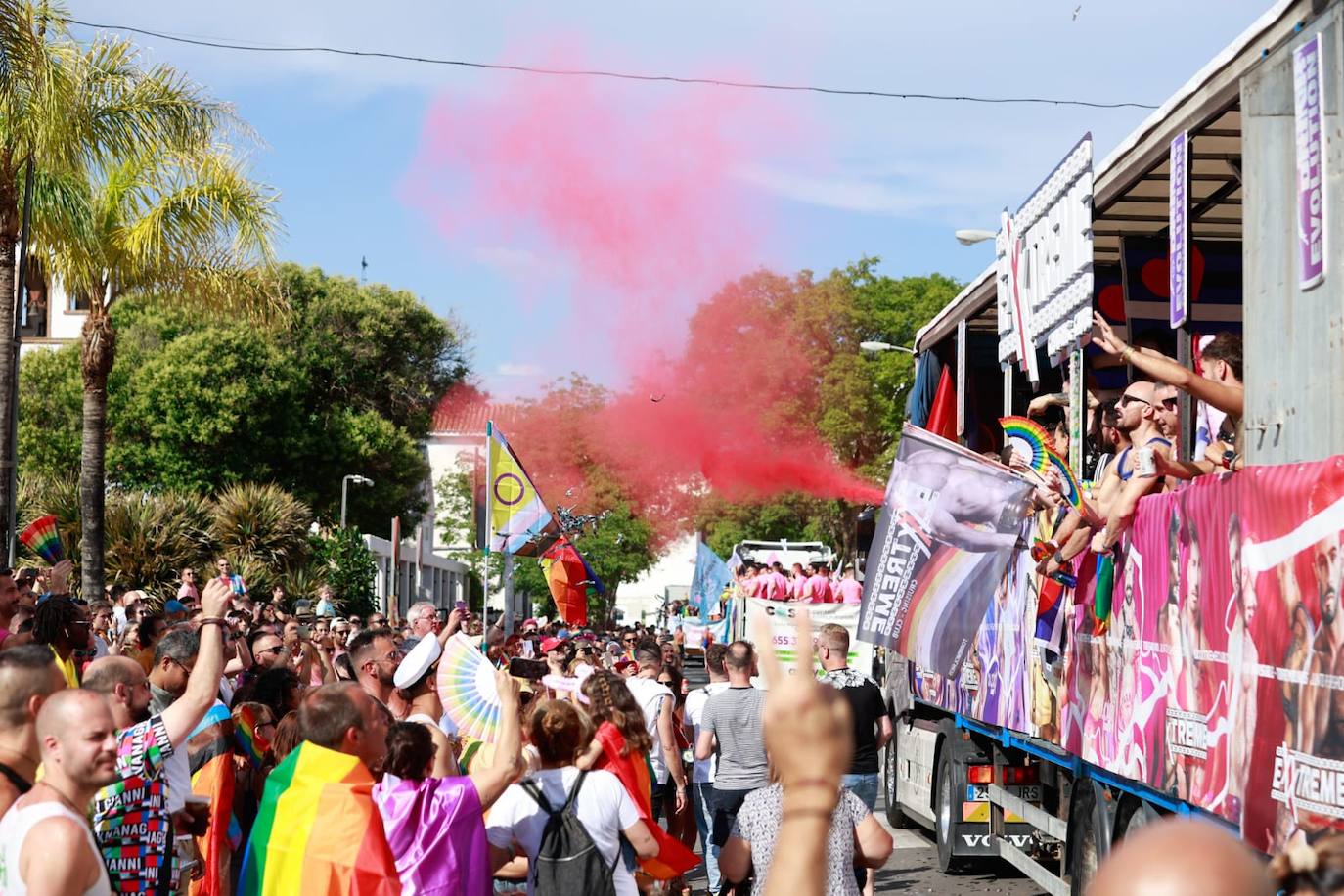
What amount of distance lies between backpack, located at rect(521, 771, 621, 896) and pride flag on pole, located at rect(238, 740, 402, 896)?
2.89 feet

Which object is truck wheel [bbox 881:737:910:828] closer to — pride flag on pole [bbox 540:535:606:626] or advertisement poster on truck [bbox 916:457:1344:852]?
advertisement poster on truck [bbox 916:457:1344:852]

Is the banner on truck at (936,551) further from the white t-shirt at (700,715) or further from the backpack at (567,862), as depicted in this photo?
the backpack at (567,862)

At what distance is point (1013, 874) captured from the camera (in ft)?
42.9

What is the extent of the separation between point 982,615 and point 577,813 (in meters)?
4.81

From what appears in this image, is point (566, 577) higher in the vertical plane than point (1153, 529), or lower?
lower

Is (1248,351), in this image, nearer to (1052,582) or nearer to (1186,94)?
(1186,94)

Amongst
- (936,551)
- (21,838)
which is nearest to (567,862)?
(21,838)

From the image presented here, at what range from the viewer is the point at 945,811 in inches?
510

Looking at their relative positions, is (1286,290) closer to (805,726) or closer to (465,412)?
(805,726)

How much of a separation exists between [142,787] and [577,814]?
5.14 ft

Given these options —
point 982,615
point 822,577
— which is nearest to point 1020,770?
point 982,615

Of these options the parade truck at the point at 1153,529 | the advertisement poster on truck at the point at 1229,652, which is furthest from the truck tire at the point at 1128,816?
the advertisement poster on truck at the point at 1229,652

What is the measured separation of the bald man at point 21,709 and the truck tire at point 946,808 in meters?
8.84

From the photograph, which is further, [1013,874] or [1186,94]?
[1013,874]
